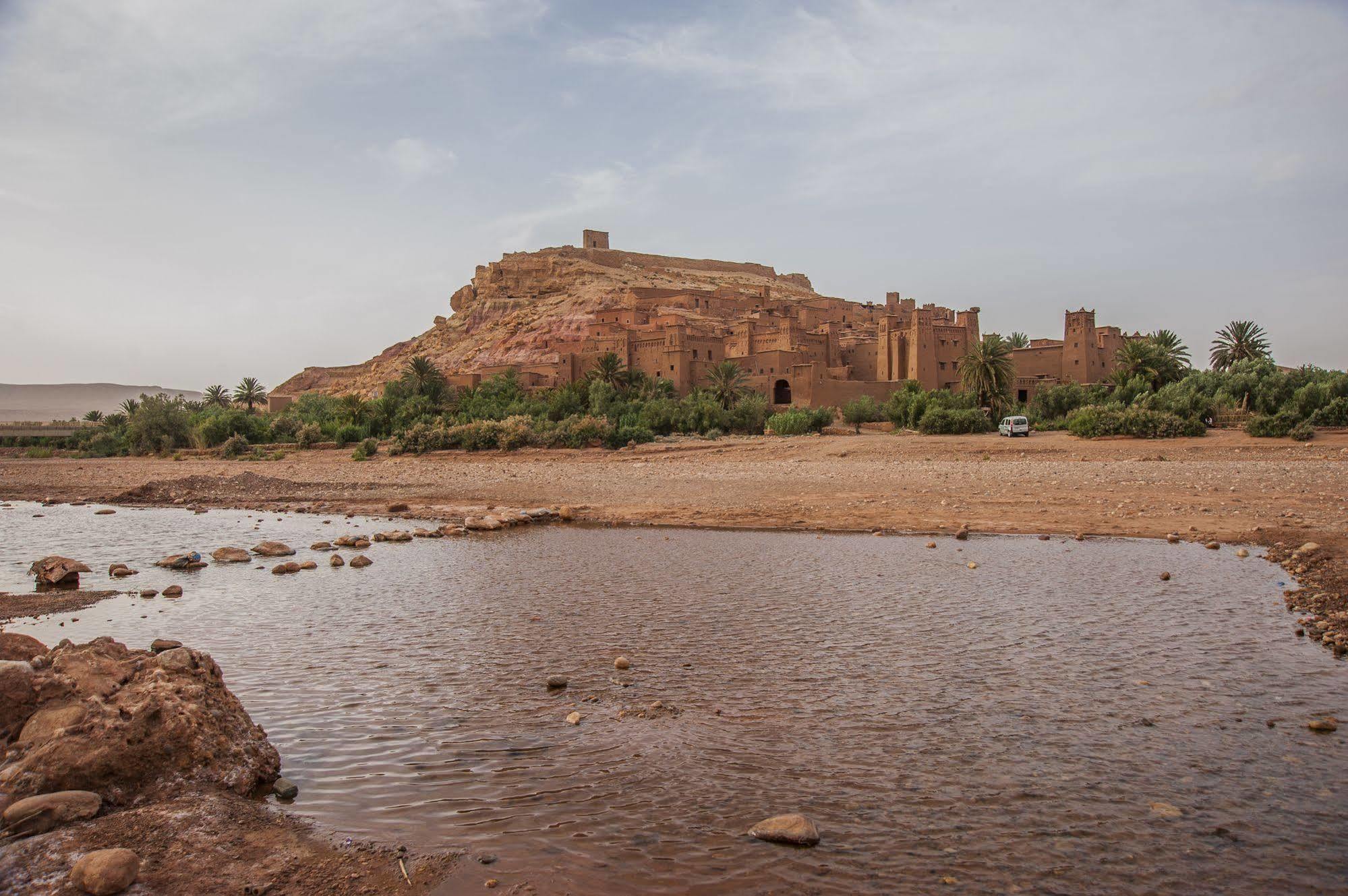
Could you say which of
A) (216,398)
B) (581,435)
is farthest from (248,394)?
(581,435)

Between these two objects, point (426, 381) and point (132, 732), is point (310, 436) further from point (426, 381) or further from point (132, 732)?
point (132, 732)

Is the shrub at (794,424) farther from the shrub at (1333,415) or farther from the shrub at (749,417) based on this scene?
the shrub at (1333,415)

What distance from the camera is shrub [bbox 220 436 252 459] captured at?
1557 inches

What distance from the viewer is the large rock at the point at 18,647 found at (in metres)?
4.68

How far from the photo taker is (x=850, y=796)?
414cm

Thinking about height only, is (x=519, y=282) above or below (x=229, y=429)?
above

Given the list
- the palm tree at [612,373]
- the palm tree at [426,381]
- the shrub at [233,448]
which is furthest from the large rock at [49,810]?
the palm tree at [426,381]

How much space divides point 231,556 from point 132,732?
927cm

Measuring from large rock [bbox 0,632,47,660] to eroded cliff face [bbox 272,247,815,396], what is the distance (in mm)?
59531

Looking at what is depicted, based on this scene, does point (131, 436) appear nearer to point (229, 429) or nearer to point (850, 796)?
point (229, 429)

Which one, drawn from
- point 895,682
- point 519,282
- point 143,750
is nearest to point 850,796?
point 895,682

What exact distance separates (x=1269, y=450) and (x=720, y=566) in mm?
19971

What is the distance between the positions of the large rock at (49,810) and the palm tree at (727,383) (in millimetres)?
37227

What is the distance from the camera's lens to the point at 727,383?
138ft
